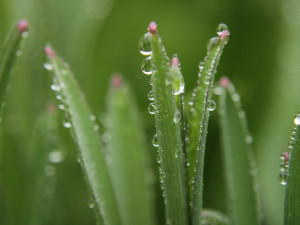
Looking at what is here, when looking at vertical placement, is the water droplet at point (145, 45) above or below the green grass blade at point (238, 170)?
above

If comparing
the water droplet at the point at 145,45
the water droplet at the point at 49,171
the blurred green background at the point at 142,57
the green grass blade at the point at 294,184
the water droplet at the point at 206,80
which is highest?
the blurred green background at the point at 142,57

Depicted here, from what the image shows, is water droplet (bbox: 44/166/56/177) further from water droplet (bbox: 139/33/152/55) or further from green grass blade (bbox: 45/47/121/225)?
water droplet (bbox: 139/33/152/55)

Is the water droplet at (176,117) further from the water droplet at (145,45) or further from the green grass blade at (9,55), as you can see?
the green grass blade at (9,55)

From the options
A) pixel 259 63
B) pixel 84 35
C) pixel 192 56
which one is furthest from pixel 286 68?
pixel 84 35

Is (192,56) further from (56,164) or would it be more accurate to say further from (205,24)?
(56,164)

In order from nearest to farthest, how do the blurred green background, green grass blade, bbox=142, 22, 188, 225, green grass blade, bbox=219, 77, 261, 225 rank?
green grass blade, bbox=142, 22, 188, 225 → green grass blade, bbox=219, 77, 261, 225 → the blurred green background

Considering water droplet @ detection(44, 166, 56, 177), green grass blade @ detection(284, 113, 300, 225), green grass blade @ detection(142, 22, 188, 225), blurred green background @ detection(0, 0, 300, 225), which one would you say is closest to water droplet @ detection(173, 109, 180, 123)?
green grass blade @ detection(142, 22, 188, 225)

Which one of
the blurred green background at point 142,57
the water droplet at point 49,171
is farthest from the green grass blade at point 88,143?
the blurred green background at point 142,57
